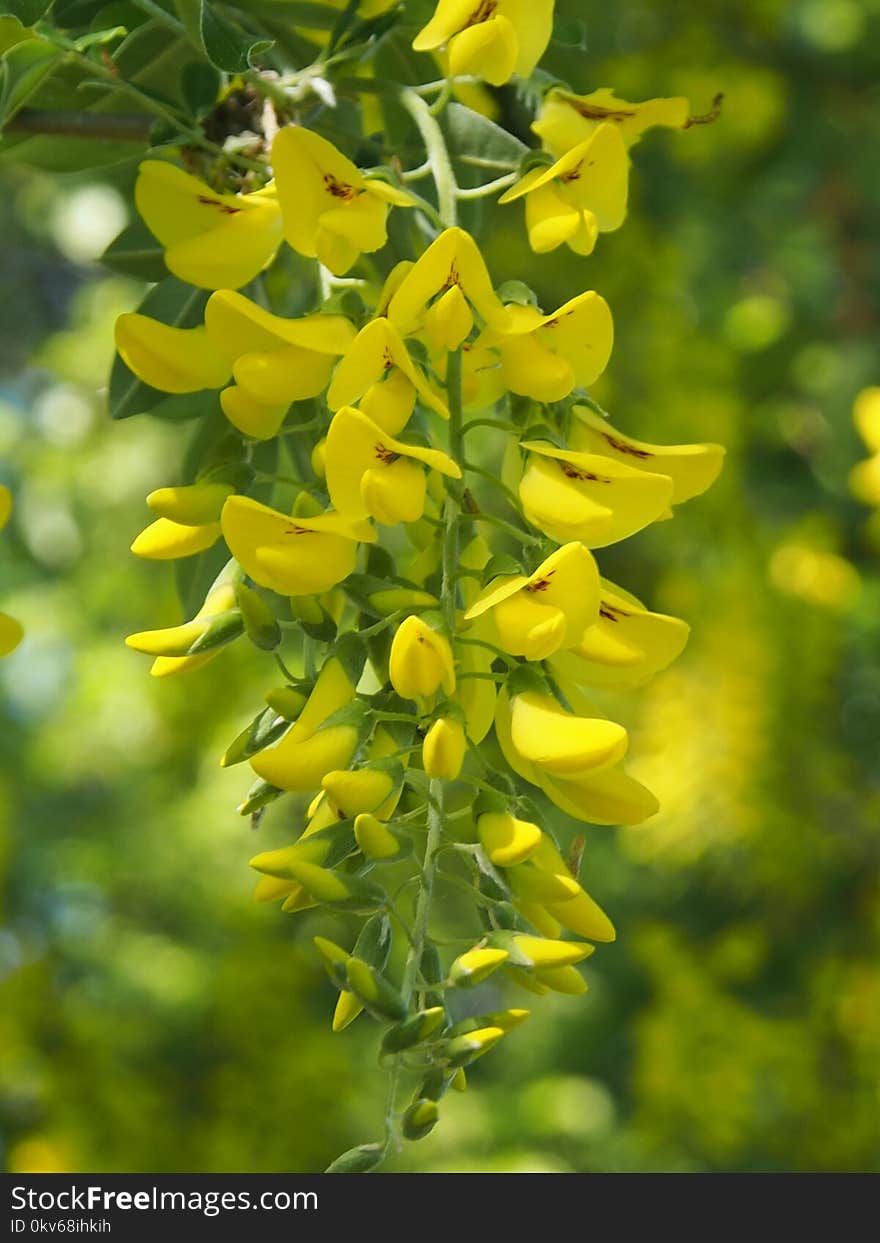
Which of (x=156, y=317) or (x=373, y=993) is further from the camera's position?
(x=156, y=317)

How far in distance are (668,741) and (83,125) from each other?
1186 millimetres

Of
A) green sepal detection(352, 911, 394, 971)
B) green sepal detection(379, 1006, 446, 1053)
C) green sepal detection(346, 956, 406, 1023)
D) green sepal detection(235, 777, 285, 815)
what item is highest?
green sepal detection(235, 777, 285, 815)

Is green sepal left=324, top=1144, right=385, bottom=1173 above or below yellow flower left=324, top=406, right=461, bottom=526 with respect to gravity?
below

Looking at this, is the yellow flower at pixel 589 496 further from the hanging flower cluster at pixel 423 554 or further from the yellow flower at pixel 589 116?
the yellow flower at pixel 589 116

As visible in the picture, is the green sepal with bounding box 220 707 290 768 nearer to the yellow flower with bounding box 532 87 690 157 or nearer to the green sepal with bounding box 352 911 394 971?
the green sepal with bounding box 352 911 394 971

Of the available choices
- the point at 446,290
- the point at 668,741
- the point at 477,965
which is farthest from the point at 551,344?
the point at 668,741

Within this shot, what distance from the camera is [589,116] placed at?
395mm

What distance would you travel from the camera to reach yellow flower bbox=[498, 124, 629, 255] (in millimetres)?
364

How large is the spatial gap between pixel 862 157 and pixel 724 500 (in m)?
0.36

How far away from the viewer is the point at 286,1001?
1.50m

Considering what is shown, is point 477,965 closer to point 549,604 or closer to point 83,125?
point 549,604

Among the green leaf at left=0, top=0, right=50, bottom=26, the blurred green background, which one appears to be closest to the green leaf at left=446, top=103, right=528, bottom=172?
the green leaf at left=0, top=0, right=50, bottom=26

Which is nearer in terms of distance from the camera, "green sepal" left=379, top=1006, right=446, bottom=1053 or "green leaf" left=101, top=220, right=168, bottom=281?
"green sepal" left=379, top=1006, right=446, bottom=1053

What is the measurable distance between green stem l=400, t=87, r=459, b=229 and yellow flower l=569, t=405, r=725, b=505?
58 mm
